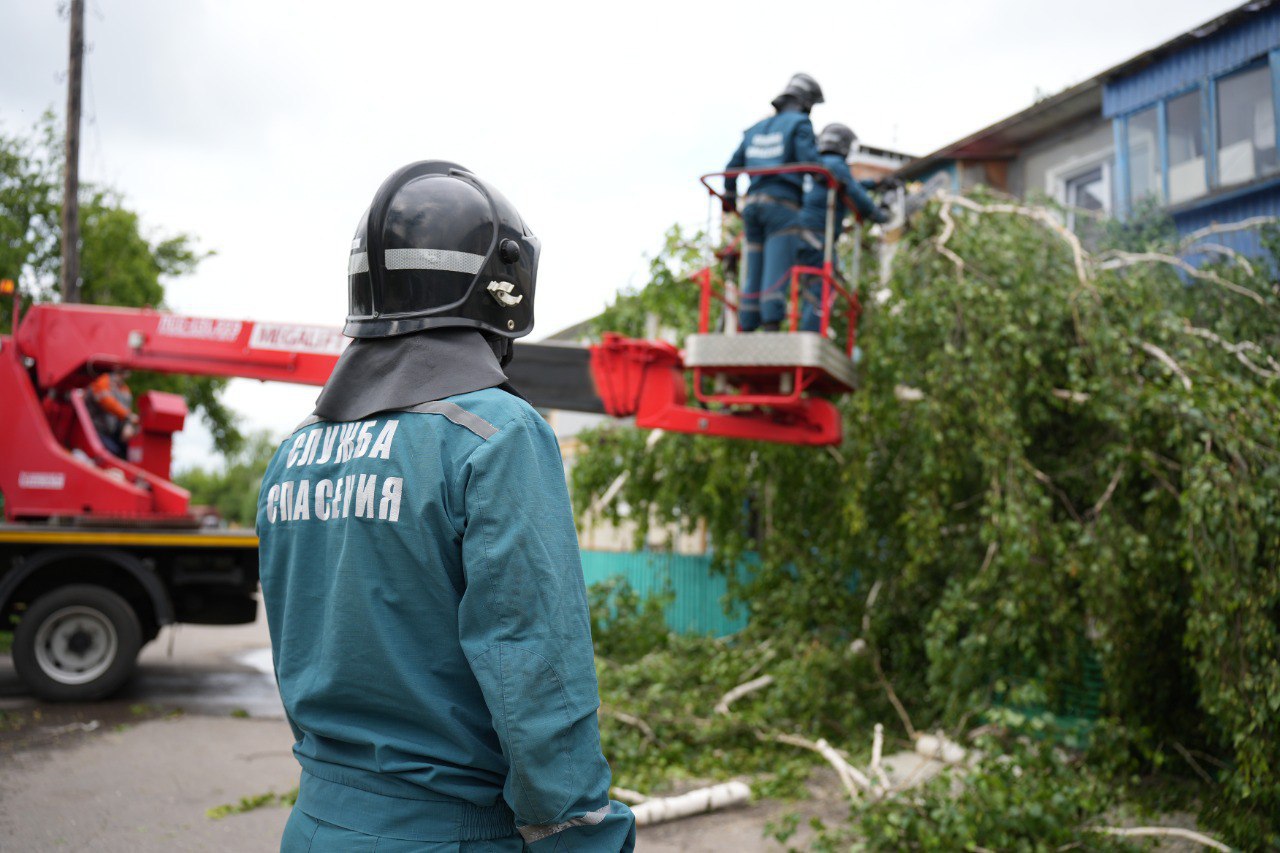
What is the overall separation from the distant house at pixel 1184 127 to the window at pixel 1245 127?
0.01 metres

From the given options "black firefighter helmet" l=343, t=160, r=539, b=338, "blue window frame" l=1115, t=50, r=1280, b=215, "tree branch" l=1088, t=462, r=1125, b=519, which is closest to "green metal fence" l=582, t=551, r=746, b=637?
"tree branch" l=1088, t=462, r=1125, b=519

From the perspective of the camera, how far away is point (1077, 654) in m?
6.59

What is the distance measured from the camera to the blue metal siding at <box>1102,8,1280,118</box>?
11.0m

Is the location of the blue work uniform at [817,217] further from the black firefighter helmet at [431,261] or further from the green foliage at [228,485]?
the green foliage at [228,485]

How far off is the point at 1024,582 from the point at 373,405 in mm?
5147

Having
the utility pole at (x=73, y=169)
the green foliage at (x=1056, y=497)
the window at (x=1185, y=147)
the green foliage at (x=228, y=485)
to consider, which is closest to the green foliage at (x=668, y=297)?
the green foliage at (x=1056, y=497)

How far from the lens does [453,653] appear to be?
5.85ft

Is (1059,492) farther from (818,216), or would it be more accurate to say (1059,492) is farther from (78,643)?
(78,643)

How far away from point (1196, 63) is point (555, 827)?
508 inches

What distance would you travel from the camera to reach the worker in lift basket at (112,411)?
8844mm

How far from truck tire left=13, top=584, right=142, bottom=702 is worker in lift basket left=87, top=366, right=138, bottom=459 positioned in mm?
1343

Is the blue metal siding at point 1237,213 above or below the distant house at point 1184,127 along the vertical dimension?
below

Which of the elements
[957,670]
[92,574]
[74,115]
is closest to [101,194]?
[74,115]

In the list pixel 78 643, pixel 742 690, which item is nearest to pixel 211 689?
pixel 78 643
